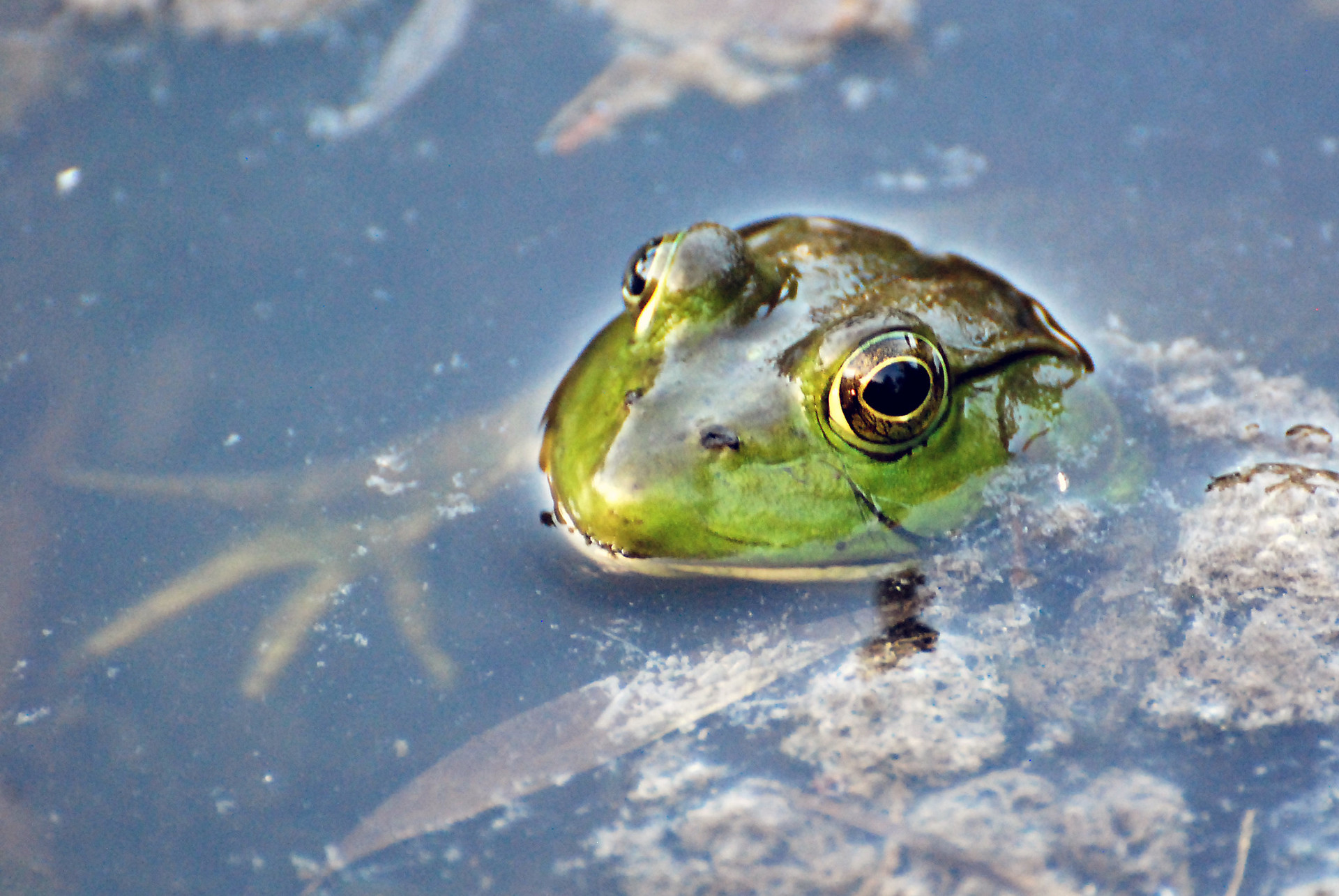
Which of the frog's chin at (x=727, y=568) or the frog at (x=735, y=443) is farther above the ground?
the frog at (x=735, y=443)

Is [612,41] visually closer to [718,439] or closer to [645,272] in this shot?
[645,272]

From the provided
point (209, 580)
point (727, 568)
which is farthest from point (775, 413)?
point (209, 580)

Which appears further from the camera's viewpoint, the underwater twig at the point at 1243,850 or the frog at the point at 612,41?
the frog at the point at 612,41

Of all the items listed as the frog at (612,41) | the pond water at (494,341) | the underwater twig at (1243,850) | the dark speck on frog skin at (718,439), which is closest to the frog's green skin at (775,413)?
the dark speck on frog skin at (718,439)

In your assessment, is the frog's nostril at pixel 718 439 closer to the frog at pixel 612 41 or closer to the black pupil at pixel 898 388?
the black pupil at pixel 898 388

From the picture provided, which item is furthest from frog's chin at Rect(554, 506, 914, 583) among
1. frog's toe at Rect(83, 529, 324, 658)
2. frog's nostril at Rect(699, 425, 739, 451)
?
frog's toe at Rect(83, 529, 324, 658)

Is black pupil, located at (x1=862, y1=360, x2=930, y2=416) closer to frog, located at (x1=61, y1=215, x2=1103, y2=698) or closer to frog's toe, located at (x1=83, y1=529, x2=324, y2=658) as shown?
frog, located at (x1=61, y1=215, x2=1103, y2=698)

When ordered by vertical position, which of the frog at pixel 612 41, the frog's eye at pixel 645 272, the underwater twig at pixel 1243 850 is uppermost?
the frog at pixel 612 41
